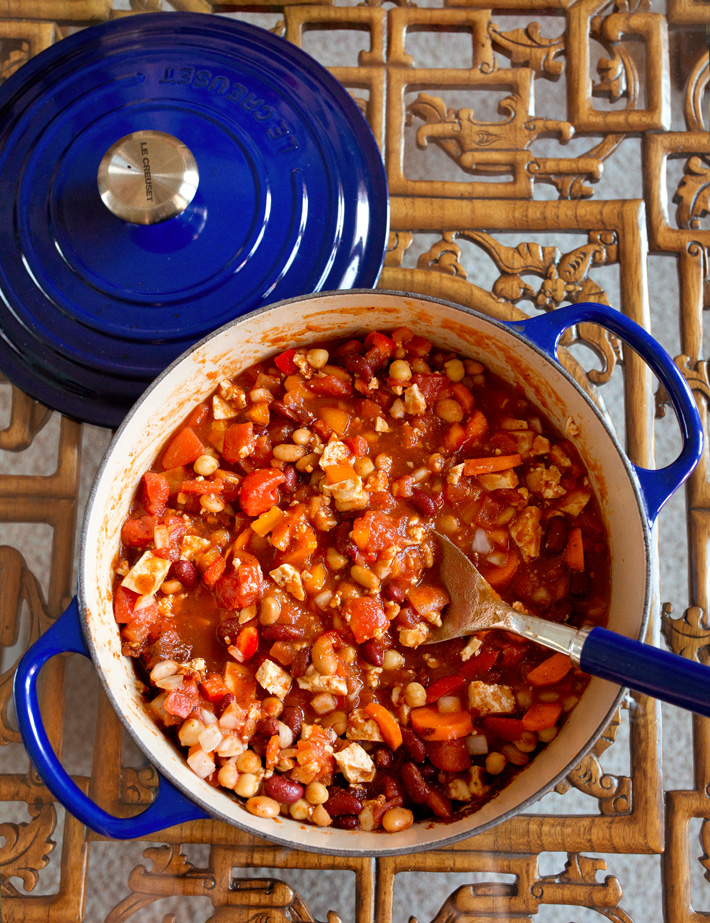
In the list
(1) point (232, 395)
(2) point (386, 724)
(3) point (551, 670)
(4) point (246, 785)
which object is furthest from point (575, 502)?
(4) point (246, 785)

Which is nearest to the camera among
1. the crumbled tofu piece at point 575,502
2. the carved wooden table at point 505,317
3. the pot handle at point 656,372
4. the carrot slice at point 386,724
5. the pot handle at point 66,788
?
the pot handle at point 66,788

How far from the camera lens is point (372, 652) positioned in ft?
5.89

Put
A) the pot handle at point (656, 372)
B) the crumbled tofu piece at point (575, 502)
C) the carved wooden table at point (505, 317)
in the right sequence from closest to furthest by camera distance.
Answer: the pot handle at point (656, 372) < the crumbled tofu piece at point (575, 502) < the carved wooden table at point (505, 317)

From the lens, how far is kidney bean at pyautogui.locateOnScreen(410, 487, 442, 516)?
1.84 meters

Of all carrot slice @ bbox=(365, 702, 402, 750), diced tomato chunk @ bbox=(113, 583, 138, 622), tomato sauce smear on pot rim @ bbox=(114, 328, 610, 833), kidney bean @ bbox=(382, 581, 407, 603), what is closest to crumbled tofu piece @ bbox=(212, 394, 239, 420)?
tomato sauce smear on pot rim @ bbox=(114, 328, 610, 833)

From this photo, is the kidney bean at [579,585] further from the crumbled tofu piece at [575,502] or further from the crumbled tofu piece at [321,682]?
the crumbled tofu piece at [321,682]

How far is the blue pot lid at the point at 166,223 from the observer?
1.98 metres

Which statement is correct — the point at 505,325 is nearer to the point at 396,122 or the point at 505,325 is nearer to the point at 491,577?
the point at 491,577

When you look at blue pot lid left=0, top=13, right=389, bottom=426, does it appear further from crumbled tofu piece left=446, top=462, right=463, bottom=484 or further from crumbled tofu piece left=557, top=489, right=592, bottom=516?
crumbled tofu piece left=557, top=489, right=592, bottom=516

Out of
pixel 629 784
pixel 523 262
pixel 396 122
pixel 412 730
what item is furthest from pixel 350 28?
pixel 629 784

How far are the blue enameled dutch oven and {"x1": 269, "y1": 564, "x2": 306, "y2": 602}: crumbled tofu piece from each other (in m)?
0.44

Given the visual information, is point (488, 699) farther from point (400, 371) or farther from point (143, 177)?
point (143, 177)

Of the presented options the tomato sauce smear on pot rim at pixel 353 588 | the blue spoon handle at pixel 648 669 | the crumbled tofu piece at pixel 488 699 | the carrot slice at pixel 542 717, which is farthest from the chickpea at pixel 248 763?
the blue spoon handle at pixel 648 669

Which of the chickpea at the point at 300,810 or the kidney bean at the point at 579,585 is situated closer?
the chickpea at the point at 300,810
